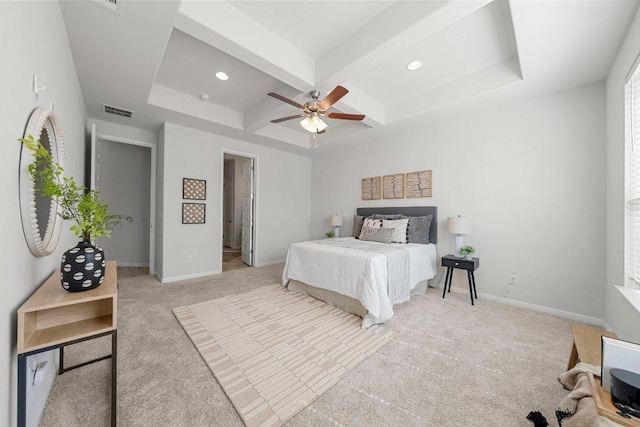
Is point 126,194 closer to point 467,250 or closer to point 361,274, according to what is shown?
point 361,274

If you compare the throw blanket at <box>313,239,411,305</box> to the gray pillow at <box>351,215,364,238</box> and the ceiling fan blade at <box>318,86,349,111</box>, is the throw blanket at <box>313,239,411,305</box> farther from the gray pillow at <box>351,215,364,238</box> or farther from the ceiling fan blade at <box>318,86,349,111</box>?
the ceiling fan blade at <box>318,86,349,111</box>

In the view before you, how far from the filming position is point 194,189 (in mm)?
4215

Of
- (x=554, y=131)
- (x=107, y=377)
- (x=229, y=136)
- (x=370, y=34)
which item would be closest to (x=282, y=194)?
(x=229, y=136)

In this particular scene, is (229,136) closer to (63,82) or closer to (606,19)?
(63,82)

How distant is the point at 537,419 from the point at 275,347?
1780mm

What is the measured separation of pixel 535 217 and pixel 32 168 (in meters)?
4.50

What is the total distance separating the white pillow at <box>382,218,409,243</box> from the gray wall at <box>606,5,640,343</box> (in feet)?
6.91

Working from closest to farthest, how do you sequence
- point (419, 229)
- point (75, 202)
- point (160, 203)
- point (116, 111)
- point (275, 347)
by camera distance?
point (75, 202) < point (275, 347) < point (116, 111) < point (419, 229) < point (160, 203)

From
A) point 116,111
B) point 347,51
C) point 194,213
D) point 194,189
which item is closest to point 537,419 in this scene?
point 347,51

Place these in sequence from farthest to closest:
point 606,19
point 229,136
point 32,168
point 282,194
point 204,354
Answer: point 282,194
point 229,136
point 204,354
point 606,19
point 32,168

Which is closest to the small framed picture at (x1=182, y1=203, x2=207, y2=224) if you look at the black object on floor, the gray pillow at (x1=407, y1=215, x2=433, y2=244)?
the gray pillow at (x1=407, y1=215, x2=433, y2=244)

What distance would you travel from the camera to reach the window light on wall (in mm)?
1870

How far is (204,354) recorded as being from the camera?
1.95m

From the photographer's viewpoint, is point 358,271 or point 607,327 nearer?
point 607,327
